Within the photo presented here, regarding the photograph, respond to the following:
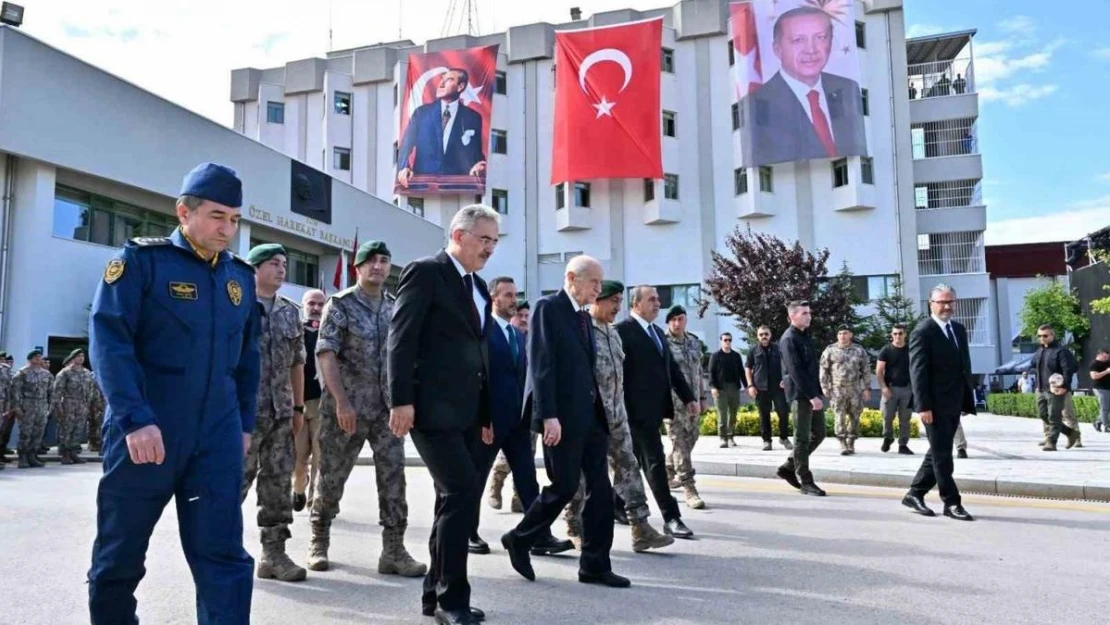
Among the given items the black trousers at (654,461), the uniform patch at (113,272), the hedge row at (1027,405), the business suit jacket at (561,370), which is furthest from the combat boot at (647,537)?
the hedge row at (1027,405)

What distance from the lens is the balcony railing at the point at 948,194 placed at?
117ft

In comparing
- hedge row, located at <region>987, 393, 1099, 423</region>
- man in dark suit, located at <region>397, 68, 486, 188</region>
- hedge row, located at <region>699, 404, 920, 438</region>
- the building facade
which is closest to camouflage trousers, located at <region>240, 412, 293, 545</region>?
hedge row, located at <region>699, 404, 920, 438</region>

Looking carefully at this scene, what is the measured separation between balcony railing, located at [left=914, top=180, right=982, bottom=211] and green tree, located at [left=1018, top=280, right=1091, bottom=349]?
5.03 metres

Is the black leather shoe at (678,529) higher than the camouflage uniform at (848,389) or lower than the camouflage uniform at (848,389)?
lower

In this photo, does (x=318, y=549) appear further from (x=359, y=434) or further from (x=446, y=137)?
(x=446, y=137)

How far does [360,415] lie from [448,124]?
1319 inches

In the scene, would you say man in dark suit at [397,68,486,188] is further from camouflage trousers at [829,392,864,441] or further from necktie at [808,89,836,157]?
camouflage trousers at [829,392,864,441]

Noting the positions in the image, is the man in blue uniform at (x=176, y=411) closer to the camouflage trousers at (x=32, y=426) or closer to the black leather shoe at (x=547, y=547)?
the black leather shoe at (x=547, y=547)

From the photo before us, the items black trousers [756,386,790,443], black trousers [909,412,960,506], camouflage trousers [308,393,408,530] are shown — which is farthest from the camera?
black trousers [756,386,790,443]

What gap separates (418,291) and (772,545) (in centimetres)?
353

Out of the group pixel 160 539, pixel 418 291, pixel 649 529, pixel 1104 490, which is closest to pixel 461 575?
pixel 418 291

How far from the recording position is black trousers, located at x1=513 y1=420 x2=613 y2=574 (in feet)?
15.4

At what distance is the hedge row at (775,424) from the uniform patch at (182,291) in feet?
41.1

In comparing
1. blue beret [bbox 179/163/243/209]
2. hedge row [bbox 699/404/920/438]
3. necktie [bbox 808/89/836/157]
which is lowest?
hedge row [bbox 699/404/920/438]
